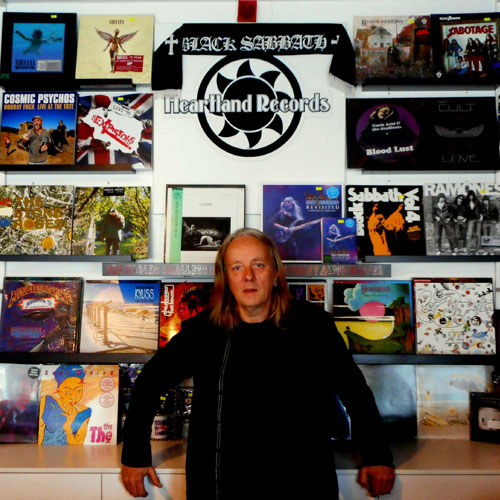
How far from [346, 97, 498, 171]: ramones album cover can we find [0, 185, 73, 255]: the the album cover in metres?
1.54

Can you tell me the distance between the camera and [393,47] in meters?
2.25

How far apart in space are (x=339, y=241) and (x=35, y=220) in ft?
5.27

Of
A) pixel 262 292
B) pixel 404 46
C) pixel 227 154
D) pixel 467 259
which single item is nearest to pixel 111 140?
pixel 227 154

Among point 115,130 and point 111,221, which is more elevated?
point 115,130

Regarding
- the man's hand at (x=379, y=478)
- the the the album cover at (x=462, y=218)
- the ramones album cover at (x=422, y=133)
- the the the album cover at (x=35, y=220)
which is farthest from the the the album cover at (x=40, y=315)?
the the the album cover at (x=462, y=218)

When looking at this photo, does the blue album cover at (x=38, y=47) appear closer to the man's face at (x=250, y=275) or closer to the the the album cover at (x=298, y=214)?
the the the album cover at (x=298, y=214)

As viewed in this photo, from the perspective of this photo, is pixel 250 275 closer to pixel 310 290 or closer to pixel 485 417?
pixel 310 290

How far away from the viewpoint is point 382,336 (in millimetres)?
2150

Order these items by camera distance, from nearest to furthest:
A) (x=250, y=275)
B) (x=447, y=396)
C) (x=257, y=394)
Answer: (x=257, y=394)
(x=250, y=275)
(x=447, y=396)

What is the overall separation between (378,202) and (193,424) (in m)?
1.43

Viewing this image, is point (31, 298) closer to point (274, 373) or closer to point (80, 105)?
point (80, 105)

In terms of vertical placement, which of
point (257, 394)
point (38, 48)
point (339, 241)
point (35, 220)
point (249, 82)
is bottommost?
point (257, 394)

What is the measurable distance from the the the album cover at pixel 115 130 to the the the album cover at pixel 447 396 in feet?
6.12

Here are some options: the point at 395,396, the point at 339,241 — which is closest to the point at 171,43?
the point at 339,241
